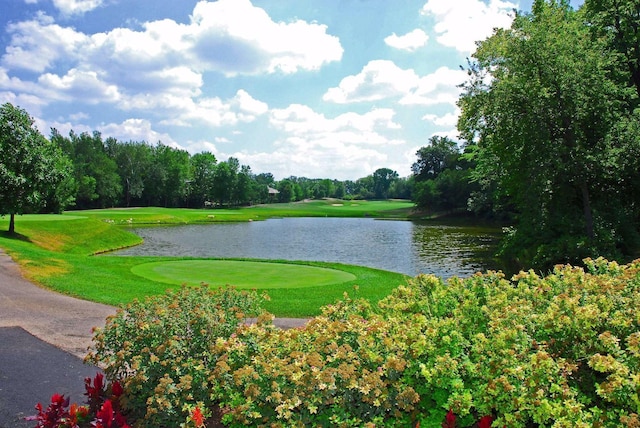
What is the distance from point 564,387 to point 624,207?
77.7ft

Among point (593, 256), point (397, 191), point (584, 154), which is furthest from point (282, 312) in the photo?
point (397, 191)

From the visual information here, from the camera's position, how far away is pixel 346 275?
21.0 metres

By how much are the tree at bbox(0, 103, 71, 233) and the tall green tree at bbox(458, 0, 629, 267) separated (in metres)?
29.5

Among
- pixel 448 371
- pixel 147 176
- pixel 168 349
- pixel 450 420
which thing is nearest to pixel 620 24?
pixel 448 371

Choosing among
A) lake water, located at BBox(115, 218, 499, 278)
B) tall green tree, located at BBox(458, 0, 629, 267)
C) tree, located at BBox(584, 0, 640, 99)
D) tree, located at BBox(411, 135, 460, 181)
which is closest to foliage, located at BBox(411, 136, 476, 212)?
tree, located at BBox(411, 135, 460, 181)

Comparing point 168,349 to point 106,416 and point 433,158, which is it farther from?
point 433,158

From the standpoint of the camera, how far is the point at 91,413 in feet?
17.5

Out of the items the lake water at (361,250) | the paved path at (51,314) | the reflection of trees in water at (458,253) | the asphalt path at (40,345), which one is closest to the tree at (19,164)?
the lake water at (361,250)

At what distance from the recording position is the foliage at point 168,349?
14.7 feet

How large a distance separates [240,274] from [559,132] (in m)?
16.7

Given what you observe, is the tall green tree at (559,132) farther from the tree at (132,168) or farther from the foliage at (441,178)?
the tree at (132,168)

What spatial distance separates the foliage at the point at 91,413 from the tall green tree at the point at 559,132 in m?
21.0

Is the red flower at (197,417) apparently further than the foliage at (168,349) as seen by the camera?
No

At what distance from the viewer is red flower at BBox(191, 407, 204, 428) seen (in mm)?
4062
